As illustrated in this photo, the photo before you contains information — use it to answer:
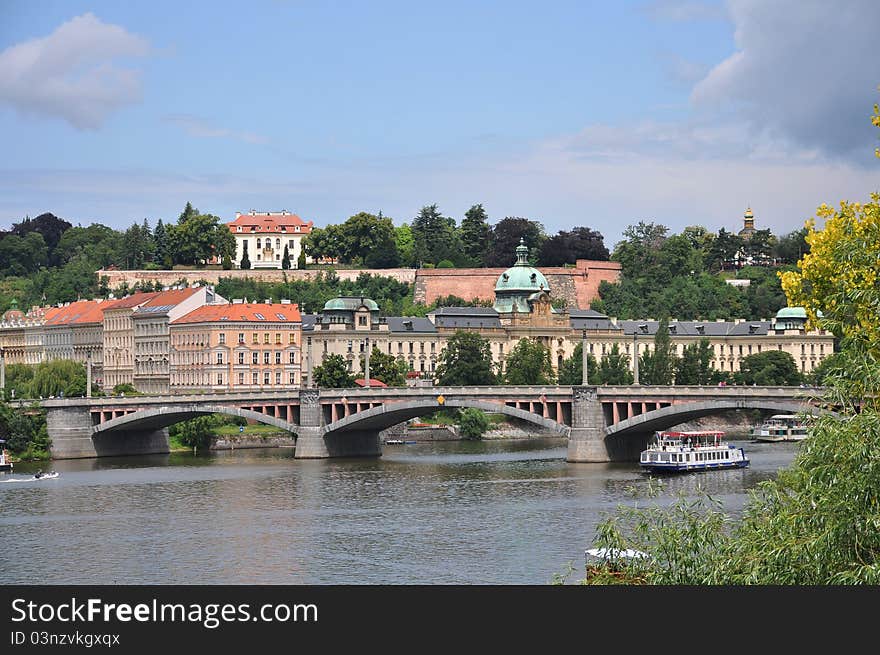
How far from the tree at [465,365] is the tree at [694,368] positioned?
12.7 metres

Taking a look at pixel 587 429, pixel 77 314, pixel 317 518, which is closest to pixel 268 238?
pixel 77 314

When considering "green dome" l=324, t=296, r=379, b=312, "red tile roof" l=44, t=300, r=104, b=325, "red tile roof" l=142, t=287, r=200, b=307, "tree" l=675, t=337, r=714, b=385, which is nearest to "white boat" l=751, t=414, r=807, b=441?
"tree" l=675, t=337, r=714, b=385

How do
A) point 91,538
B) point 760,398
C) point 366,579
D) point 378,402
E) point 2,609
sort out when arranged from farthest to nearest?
point 378,402, point 760,398, point 91,538, point 366,579, point 2,609

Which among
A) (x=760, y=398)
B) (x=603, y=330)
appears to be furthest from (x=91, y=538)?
(x=603, y=330)

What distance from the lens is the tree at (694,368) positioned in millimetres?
115631

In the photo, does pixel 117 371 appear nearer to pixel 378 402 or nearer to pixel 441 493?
pixel 378 402

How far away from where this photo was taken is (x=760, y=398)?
7094cm

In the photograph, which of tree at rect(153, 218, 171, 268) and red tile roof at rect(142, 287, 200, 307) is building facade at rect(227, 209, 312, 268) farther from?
red tile roof at rect(142, 287, 200, 307)

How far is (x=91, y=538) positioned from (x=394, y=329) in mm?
83345

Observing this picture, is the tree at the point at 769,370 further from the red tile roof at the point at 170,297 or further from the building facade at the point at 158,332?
the red tile roof at the point at 170,297

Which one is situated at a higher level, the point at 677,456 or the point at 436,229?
the point at 436,229

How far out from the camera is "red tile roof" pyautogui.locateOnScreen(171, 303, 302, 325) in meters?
119

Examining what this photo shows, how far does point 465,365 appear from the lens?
388 feet

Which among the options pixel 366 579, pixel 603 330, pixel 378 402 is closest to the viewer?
pixel 366 579
